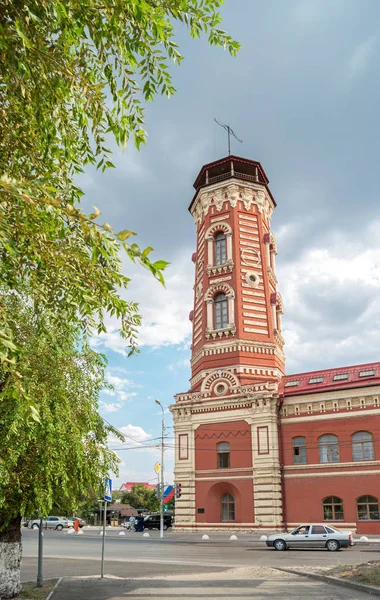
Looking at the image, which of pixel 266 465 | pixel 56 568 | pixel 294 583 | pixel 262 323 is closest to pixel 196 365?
pixel 262 323

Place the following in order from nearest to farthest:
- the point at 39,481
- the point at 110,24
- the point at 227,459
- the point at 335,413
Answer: the point at 110,24
the point at 39,481
the point at 335,413
the point at 227,459

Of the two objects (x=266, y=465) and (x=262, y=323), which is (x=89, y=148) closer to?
(x=266, y=465)

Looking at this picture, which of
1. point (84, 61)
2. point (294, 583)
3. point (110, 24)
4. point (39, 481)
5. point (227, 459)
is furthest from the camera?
point (227, 459)

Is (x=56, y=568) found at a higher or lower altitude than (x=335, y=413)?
lower

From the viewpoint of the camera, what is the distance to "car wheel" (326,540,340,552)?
22875mm

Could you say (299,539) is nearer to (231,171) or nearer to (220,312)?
(220,312)

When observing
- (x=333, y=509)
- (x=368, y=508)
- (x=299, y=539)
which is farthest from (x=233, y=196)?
(x=299, y=539)

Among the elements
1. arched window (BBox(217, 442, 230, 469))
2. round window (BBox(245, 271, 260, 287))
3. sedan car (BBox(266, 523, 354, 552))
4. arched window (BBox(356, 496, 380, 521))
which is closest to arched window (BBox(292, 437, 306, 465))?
arched window (BBox(356, 496, 380, 521))

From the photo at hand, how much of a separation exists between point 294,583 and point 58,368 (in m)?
7.91

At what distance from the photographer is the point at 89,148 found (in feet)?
22.4

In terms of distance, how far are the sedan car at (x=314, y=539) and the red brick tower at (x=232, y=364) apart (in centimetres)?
816

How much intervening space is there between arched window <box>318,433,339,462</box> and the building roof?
2876mm

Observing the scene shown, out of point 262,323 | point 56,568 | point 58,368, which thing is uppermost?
point 262,323

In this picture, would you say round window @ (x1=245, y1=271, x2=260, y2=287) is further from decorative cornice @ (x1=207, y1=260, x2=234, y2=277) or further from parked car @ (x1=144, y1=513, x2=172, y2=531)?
parked car @ (x1=144, y1=513, x2=172, y2=531)
